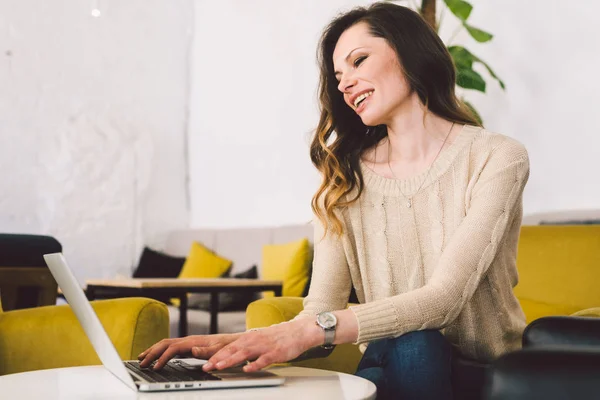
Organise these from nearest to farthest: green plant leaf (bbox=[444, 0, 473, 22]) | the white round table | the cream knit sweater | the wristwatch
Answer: the white round table < the wristwatch < the cream knit sweater < green plant leaf (bbox=[444, 0, 473, 22])

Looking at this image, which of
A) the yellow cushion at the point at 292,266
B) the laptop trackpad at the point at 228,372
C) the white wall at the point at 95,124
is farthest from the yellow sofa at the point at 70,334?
the white wall at the point at 95,124

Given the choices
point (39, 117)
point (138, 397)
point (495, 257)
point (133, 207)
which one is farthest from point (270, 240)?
point (138, 397)

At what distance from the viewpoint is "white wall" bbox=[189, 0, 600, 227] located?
2.92 meters

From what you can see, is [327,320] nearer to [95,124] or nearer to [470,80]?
[470,80]

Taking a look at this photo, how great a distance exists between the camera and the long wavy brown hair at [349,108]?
4.93 ft

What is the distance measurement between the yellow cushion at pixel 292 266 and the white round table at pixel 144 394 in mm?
2619

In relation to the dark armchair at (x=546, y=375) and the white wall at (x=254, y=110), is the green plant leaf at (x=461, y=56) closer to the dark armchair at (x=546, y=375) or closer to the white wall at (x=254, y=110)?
the white wall at (x=254, y=110)

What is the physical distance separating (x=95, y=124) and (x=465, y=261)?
14.3 ft

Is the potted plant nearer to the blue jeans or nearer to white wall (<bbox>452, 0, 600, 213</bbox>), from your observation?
white wall (<bbox>452, 0, 600, 213</bbox>)

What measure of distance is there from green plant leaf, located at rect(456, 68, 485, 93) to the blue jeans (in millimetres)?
2018

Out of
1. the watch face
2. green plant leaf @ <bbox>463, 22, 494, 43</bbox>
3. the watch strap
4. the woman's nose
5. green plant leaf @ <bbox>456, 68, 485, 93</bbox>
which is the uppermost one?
green plant leaf @ <bbox>463, 22, 494, 43</bbox>

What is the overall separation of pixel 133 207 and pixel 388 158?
408 cm

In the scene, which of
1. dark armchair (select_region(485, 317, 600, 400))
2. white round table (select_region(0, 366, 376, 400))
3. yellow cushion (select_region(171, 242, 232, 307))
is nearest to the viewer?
dark armchair (select_region(485, 317, 600, 400))

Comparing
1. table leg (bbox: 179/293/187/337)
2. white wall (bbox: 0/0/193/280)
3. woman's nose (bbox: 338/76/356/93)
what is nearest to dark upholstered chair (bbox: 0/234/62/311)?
woman's nose (bbox: 338/76/356/93)
